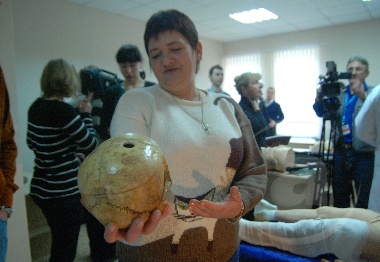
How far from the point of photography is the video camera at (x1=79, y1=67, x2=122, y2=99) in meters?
2.10

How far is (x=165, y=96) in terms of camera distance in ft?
2.68

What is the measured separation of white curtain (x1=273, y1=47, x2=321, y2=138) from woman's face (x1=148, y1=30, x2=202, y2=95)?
5.39 meters

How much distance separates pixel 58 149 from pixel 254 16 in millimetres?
4189

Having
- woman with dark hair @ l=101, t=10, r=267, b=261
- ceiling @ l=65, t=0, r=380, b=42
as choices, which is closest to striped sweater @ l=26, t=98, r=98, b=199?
woman with dark hair @ l=101, t=10, r=267, b=261

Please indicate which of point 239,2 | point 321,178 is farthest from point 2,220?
point 239,2

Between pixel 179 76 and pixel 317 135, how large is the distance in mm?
5705

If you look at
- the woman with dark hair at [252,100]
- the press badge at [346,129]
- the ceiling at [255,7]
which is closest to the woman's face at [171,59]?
the woman with dark hair at [252,100]

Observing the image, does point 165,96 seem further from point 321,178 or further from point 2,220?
point 321,178

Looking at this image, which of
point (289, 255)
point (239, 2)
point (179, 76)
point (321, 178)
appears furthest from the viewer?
point (239, 2)

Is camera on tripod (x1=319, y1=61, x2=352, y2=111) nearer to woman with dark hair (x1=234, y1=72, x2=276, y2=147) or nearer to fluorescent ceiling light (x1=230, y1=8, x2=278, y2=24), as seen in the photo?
woman with dark hair (x1=234, y1=72, x2=276, y2=147)

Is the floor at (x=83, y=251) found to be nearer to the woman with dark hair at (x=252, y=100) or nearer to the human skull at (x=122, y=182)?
the woman with dark hair at (x=252, y=100)

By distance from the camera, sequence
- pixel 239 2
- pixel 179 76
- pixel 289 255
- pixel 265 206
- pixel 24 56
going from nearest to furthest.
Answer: pixel 179 76, pixel 289 255, pixel 265 206, pixel 24 56, pixel 239 2

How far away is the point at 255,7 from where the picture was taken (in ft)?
14.2

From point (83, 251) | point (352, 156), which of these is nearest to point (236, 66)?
point (352, 156)
